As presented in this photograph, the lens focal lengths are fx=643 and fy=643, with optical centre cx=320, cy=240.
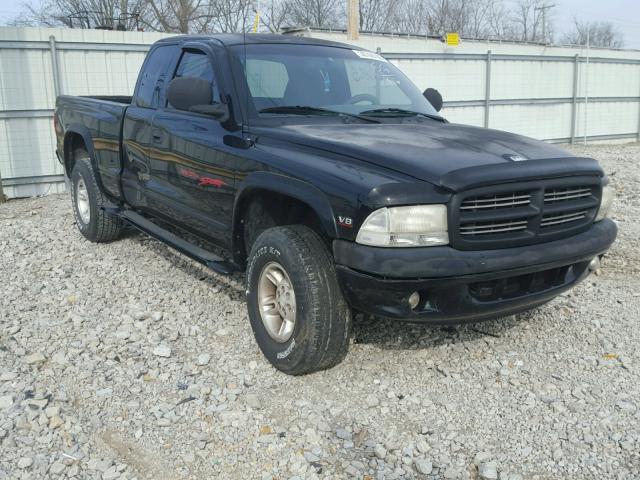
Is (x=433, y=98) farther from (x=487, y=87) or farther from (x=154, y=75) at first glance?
(x=487, y=87)

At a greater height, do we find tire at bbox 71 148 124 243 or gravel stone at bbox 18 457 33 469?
tire at bbox 71 148 124 243

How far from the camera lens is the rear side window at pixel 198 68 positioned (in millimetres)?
4383

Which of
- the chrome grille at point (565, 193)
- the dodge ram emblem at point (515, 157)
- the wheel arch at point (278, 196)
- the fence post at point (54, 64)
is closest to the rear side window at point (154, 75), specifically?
the wheel arch at point (278, 196)

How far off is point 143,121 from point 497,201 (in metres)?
3.10

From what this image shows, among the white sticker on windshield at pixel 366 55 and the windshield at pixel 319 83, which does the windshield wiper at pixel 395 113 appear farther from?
the white sticker on windshield at pixel 366 55

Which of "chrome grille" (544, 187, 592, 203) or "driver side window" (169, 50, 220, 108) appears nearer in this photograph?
"chrome grille" (544, 187, 592, 203)

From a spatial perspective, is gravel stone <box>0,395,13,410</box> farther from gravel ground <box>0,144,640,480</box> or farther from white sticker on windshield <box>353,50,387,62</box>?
white sticker on windshield <box>353,50,387,62</box>

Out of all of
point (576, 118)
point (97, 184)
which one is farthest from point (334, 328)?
point (576, 118)

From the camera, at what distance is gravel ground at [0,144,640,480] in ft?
9.64

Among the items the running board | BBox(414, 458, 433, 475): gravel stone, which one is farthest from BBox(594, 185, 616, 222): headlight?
the running board

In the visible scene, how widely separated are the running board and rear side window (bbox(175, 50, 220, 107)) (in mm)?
1062

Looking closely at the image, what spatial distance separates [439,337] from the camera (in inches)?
166

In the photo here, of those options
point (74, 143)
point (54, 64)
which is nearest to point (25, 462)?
point (74, 143)

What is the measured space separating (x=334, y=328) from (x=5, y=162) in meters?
9.02
